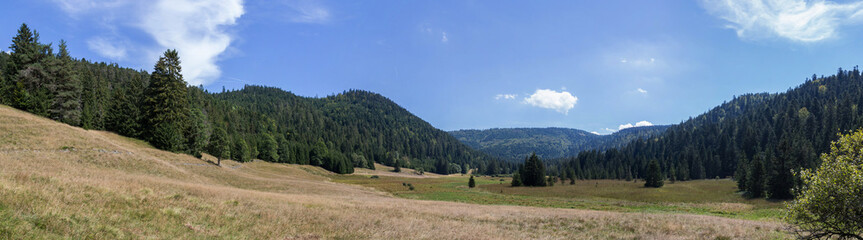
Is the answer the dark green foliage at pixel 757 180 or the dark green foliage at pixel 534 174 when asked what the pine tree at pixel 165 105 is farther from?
→ the dark green foliage at pixel 757 180

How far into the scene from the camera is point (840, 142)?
40.3ft

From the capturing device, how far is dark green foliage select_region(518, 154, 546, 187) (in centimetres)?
9450

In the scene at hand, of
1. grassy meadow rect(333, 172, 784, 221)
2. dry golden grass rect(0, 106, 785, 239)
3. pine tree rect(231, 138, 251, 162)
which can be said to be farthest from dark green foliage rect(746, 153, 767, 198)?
pine tree rect(231, 138, 251, 162)

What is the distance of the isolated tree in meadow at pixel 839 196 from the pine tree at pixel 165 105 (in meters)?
68.3

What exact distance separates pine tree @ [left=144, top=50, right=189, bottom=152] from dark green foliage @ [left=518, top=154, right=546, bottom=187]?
264 ft

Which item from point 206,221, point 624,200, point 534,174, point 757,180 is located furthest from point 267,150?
point 757,180

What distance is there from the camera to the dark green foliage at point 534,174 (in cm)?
9450

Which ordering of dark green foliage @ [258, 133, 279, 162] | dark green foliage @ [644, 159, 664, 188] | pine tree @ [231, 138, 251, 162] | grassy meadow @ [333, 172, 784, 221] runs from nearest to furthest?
1. grassy meadow @ [333, 172, 784, 221]
2. pine tree @ [231, 138, 251, 162]
3. dark green foliage @ [644, 159, 664, 188]
4. dark green foliage @ [258, 133, 279, 162]

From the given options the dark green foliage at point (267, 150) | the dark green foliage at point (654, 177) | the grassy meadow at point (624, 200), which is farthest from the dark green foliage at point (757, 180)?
the dark green foliage at point (267, 150)

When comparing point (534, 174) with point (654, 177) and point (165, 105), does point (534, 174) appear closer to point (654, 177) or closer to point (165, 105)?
point (654, 177)

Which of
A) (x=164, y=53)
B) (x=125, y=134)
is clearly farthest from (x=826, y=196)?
(x=125, y=134)

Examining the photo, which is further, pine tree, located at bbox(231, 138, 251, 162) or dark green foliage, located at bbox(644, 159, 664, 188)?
dark green foliage, located at bbox(644, 159, 664, 188)

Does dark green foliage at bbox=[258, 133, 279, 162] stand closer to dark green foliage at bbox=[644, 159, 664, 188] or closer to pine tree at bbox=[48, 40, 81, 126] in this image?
pine tree at bbox=[48, 40, 81, 126]

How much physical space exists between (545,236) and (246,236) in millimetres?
12786
